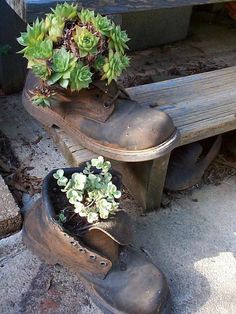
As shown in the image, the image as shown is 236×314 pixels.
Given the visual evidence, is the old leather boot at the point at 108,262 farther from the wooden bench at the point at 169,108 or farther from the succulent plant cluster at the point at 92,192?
the wooden bench at the point at 169,108

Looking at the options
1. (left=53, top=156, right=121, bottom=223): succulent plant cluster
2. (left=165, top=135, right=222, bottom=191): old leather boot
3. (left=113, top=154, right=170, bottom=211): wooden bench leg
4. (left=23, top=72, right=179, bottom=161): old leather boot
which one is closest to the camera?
(left=53, top=156, right=121, bottom=223): succulent plant cluster

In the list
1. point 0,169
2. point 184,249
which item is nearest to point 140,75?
point 0,169

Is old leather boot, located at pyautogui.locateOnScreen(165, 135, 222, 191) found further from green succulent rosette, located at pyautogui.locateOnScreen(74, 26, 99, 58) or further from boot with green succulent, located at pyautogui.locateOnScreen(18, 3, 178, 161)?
green succulent rosette, located at pyautogui.locateOnScreen(74, 26, 99, 58)

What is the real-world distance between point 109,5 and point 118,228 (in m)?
0.66

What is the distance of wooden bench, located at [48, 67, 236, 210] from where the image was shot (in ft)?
4.83

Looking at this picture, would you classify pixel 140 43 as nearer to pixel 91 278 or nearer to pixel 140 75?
pixel 140 75

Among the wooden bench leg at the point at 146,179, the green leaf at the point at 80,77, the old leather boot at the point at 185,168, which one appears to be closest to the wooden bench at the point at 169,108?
the wooden bench leg at the point at 146,179

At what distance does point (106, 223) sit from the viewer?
1198 mm

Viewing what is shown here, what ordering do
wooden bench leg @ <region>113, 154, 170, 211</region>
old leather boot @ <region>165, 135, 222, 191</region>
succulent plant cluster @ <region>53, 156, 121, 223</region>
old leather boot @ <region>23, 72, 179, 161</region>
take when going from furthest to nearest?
old leather boot @ <region>165, 135, 222, 191</region> → wooden bench leg @ <region>113, 154, 170, 211</region> → old leather boot @ <region>23, 72, 179, 161</region> → succulent plant cluster @ <region>53, 156, 121, 223</region>

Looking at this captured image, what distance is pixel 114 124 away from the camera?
1.35 m

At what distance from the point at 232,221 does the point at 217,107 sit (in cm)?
40

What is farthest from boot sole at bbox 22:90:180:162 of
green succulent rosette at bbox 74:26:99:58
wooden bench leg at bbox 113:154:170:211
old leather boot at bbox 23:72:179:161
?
green succulent rosette at bbox 74:26:99:58

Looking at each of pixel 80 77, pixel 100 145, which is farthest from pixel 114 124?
pixel 80 77

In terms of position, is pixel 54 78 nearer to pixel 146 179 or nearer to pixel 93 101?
pixel 93 101
